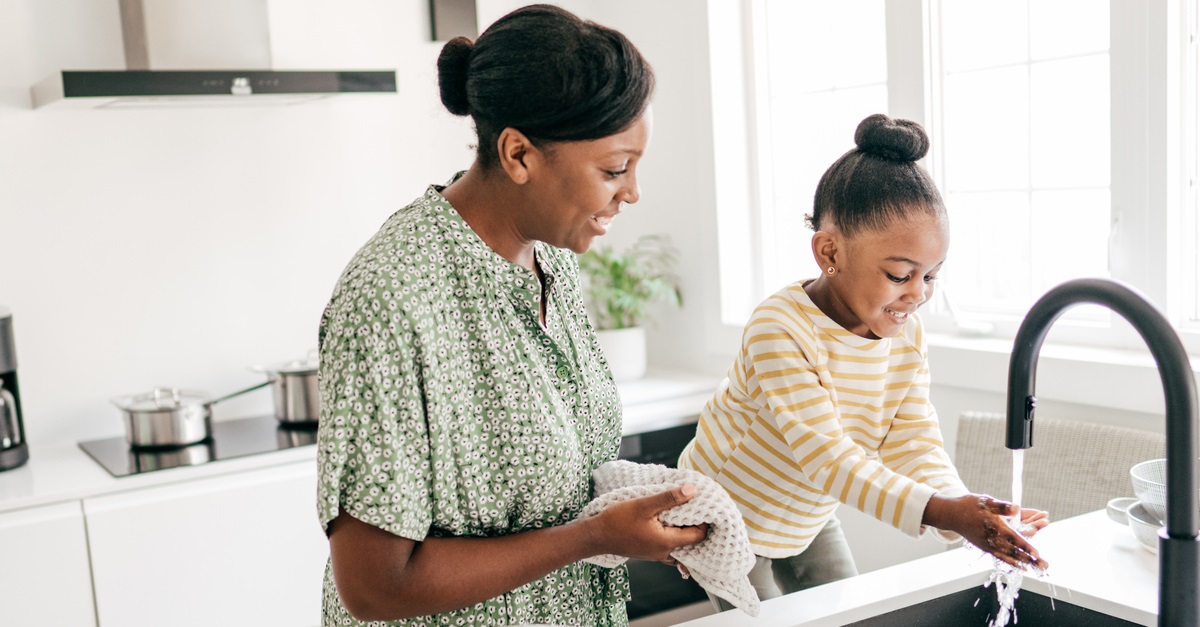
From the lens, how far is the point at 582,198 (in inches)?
43.4

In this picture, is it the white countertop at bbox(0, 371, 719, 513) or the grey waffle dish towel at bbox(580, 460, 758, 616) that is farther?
the white countertop at bbox(0, 371, 719, 513)

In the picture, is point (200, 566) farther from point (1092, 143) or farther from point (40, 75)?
point (1092, 143)

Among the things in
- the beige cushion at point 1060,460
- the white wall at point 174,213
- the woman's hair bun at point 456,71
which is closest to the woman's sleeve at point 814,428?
the woman's hair bun at point 456,71

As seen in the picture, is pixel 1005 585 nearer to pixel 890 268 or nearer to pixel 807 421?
pixel 807 421

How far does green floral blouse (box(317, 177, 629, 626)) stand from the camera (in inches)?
39.2

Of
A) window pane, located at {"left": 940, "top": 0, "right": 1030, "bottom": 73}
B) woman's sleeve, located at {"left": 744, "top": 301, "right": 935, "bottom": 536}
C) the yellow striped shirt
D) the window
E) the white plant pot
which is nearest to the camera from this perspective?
woman's sleeve, located at {"left": 744, "top": 301, "right": 935, "bottom": 536}

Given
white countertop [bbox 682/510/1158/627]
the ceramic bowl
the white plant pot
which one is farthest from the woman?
the white plant pot

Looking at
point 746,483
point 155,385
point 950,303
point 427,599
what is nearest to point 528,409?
point 427,599

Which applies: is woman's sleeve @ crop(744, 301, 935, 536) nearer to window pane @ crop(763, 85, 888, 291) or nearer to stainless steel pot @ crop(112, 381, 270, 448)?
window pane @ crop(763, 85, 888, 291)

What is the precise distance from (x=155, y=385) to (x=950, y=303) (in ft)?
6.53

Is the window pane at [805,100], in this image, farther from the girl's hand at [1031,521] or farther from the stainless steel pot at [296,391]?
the girl's hand at [1031,521]

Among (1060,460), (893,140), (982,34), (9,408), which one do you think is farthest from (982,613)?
(9,408)

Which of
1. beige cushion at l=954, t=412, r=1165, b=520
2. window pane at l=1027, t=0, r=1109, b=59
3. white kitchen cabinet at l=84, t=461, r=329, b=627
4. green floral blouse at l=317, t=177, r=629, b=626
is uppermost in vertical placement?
window pane at l=1027, t=0, r=1109, b=59

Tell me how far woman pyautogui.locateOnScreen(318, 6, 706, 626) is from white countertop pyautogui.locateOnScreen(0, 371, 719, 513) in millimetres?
1223
